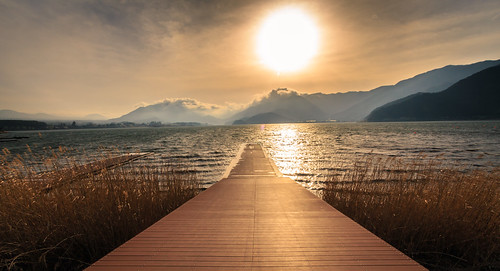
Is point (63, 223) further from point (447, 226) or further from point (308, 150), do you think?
point (308, 150)

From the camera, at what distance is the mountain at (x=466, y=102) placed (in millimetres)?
127031

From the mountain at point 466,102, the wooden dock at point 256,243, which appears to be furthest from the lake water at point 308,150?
the mountain at point 466,102

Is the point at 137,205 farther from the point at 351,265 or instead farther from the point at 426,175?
the point at 426,175

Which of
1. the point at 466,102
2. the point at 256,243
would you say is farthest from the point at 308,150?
the point at 466,102

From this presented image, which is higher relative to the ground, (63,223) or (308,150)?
(63,223)

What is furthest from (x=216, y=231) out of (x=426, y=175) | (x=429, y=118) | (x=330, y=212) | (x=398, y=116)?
(x=398, y=116)

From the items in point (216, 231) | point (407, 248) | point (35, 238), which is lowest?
point (407, 248)

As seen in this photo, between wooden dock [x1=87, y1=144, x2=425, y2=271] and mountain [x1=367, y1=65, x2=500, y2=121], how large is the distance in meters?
184

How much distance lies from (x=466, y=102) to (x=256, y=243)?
645 ft

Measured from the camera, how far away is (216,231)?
3193 millimetres

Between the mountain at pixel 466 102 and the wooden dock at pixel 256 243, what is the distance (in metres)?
184

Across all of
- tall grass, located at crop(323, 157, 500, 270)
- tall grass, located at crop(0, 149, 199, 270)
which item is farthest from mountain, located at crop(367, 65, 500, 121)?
tall grass, located at crop(0, 149, 199, 270)

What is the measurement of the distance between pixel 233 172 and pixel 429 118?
199054 mm

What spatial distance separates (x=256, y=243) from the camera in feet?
9.24
